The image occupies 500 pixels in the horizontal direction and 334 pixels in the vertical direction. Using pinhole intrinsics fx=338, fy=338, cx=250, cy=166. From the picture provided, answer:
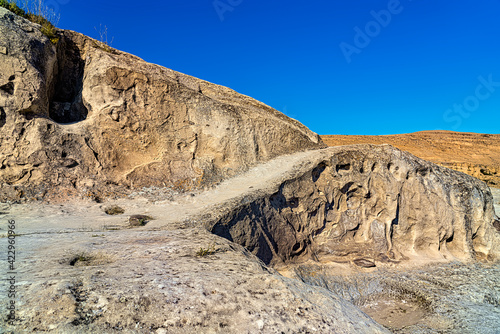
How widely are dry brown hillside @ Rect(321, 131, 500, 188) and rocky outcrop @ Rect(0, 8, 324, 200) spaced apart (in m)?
24.1

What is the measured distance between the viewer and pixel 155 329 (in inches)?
105

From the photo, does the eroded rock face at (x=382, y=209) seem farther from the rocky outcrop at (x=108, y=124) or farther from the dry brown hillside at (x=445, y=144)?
the dry brown hillside at (x=445, y=144)

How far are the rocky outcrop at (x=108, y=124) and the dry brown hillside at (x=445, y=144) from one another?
24.1 meters

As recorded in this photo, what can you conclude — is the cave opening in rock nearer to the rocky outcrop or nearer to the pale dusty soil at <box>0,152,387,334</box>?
the rocky outcrop

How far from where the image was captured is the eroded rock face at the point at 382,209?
8766 millimetres

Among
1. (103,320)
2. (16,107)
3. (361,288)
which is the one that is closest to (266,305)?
(103,320)

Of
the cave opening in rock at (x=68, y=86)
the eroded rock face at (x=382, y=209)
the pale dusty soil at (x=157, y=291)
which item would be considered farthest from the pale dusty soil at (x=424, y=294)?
the cave opening in rock at (x=68, y=86)

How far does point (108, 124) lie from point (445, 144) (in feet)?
123

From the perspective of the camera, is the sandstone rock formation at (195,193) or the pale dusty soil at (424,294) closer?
the sandstone rock formation at (195,193)

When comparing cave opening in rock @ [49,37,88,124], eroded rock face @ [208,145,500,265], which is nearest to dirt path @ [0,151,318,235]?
eroded rock face @ [208,145,500,265]

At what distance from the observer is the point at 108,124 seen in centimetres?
933

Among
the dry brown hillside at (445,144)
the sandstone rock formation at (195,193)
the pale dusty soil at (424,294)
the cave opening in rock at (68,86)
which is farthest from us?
the dry brown hillside at (445,144)

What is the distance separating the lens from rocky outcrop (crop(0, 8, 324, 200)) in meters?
7.89

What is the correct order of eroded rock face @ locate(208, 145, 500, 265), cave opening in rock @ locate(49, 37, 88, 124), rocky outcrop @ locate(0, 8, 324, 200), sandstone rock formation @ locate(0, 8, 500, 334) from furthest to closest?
cave opening in rock @ locate(49, 37, 88, 124)
eroded rock face @ locate(208, 145, 500, 265)
rocky outcrop @ locate(0, 8, 324, 200)
sandstone rock formation @ locate(0, 8, 500, 334)
